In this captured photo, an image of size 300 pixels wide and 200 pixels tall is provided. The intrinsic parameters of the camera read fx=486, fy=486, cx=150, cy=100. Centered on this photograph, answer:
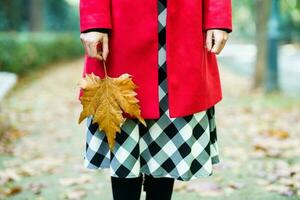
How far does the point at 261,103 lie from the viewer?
268 inches

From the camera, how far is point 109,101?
1690 mm

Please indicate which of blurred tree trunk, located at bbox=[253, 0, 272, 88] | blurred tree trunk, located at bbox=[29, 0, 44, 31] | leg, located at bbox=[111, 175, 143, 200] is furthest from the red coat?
blurred tree trunk, located at bbox=[29, 0, 44, 31]

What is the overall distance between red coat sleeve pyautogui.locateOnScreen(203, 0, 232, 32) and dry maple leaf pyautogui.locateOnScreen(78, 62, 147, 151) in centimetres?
35

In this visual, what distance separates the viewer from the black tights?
1859mm

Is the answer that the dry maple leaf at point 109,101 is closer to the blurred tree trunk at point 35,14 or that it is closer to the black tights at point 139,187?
the black tights at point 139,187

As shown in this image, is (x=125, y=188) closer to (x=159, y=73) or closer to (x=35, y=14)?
(x=159, y=73)

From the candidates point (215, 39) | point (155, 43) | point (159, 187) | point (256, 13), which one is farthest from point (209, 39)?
point (256, 13)

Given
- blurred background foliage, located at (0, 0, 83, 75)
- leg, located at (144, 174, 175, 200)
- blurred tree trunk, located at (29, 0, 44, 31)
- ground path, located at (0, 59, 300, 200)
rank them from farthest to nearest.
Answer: blurred tree trunk, located at (29, 0, 44, 31), blurred background foliage, located at (0, 0, 83, 75), ground path, located at (0, 59, 300, 200), leg, located at (144, 174, 175, 200)

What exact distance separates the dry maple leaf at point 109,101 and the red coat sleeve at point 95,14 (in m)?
0.17

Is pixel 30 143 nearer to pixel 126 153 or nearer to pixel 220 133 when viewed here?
pixel 220 133

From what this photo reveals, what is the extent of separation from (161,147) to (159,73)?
0.28 metres

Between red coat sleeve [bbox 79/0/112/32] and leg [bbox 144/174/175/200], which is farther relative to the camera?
leg [bbox 144/174/175/200]

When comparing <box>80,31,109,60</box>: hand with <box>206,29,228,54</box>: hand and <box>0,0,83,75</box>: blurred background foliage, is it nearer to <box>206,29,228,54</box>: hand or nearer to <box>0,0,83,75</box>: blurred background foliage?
<box>206,29,228,54</box>: hand

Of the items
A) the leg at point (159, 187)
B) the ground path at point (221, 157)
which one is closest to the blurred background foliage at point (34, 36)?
the ground path at point (221, 157)
